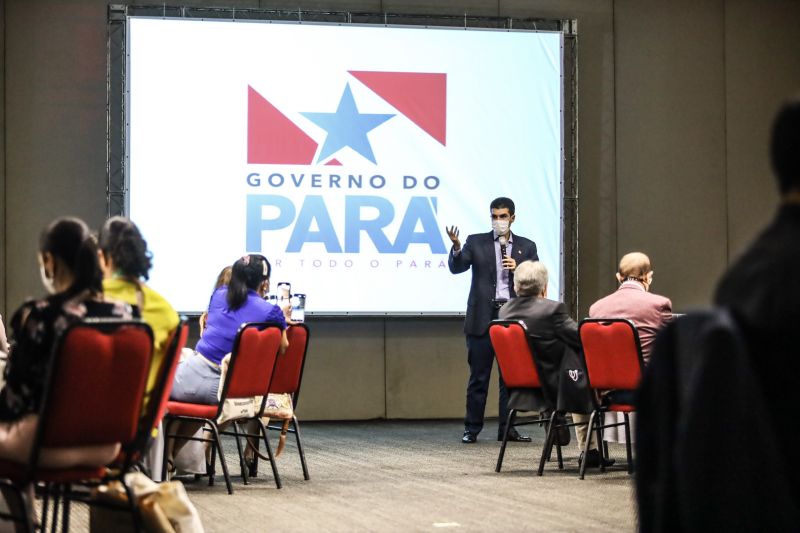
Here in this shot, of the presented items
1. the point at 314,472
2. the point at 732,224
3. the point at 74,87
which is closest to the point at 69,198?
the point at 74,87

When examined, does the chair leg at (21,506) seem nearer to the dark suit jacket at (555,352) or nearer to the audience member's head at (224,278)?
the audience member's head at (224,278)

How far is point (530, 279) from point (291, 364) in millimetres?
1427

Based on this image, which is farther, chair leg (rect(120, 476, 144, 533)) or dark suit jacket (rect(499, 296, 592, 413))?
dark suit jacket (rect(499, 296, 592, 413))

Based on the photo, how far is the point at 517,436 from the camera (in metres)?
7.79

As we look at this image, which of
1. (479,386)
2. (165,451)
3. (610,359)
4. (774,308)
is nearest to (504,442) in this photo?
(610,359)

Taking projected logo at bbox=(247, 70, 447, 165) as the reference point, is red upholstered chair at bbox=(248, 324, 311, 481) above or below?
below

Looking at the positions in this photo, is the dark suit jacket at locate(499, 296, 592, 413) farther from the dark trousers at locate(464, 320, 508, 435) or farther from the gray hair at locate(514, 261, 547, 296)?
the dark trousers at locate(464, 320, 508, 435)

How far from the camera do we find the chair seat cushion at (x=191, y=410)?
5.27 m

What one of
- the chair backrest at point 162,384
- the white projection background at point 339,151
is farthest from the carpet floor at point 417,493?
the white projection background at point 339,151

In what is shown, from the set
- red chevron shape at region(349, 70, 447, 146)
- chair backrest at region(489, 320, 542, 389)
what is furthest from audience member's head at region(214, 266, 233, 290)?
red chevron shape at region(349, 70, 447, 146)

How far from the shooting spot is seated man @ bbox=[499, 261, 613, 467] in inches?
239

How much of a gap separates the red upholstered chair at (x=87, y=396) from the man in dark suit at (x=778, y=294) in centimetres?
184

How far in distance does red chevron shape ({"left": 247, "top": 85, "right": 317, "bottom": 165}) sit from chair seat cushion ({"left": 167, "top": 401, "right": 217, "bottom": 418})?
150 inches

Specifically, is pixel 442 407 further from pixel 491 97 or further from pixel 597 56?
pixel 597 56
